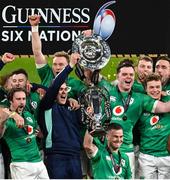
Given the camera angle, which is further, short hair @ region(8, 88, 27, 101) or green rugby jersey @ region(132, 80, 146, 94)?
green rugby jersey @ region(132, 80, 146, 94)

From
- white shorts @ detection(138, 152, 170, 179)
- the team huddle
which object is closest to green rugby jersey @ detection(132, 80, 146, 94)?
the team huddle

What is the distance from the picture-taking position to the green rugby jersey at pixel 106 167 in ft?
25.1

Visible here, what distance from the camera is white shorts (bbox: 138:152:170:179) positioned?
782 cm

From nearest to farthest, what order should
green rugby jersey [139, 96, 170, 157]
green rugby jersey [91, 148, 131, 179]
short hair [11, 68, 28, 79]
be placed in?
green rugby jersey [91, 148, 131, 179] < short hair [11, 68, 28, 79] < green rugby jersey [139, 96, 170, 157]

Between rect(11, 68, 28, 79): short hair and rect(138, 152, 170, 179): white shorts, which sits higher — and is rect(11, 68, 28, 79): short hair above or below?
above

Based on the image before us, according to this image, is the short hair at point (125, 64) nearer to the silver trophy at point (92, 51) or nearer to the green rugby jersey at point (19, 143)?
the silver trophy at point (92, 51)

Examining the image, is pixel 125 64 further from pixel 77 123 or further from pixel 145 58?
pixel 77 123

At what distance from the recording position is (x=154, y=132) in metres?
7.88

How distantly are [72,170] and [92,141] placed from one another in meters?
0.40

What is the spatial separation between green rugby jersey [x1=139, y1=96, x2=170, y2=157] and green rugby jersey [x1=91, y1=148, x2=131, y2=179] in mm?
329

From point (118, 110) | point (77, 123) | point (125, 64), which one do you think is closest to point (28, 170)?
point (77, 123)

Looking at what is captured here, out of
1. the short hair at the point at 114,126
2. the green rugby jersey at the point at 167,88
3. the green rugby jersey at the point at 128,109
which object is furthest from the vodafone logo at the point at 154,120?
the short hair at the point at 114,126

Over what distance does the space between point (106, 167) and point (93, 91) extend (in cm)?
87

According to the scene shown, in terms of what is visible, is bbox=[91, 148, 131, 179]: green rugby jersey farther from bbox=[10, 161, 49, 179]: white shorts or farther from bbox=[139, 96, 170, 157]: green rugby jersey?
bbox=[10, 161, 49, 179]: white shorts
